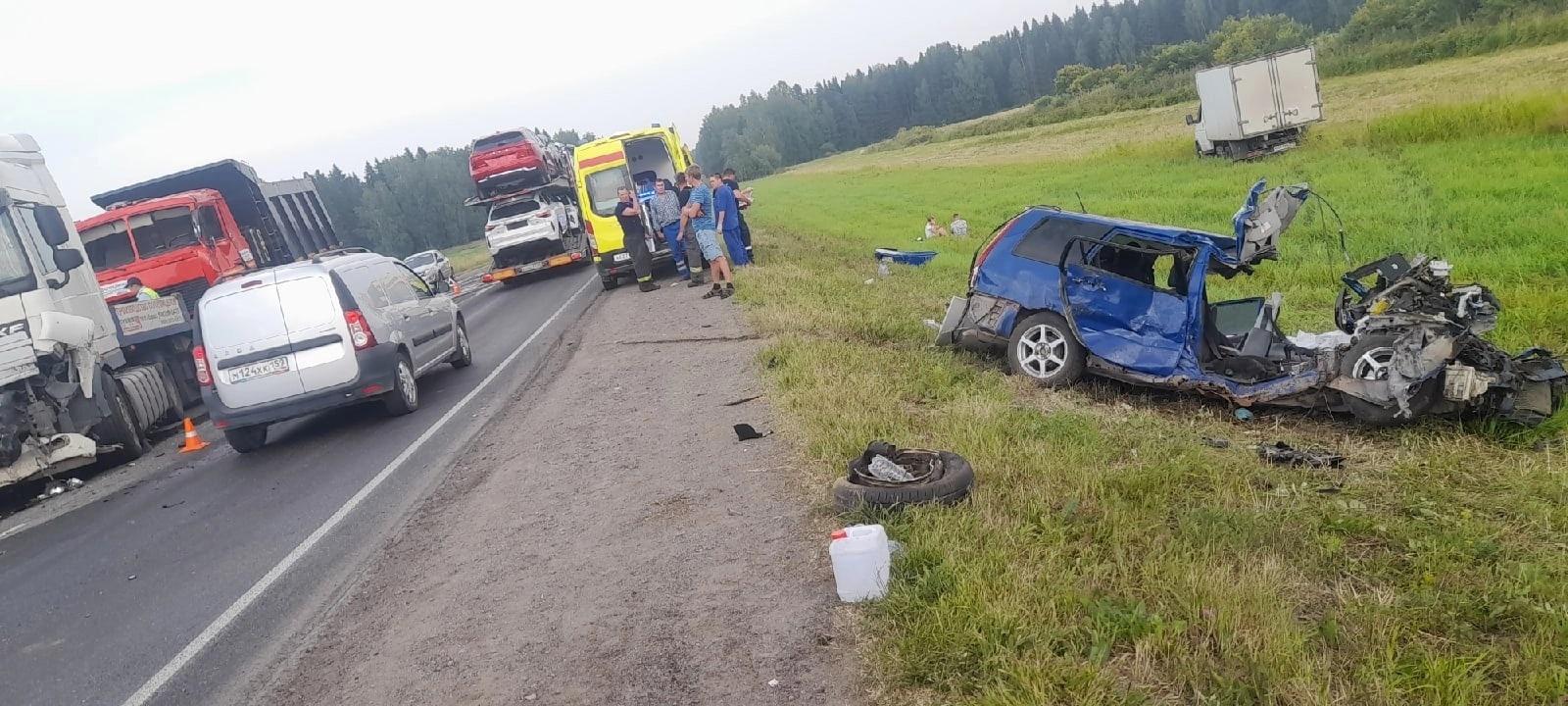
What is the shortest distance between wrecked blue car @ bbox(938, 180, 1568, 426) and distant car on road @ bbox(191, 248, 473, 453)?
542 centimetres

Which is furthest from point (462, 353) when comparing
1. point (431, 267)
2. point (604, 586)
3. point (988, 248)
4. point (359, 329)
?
point (431, 267)

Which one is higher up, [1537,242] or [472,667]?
[472,667]

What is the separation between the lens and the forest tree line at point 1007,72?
9561 centimetres

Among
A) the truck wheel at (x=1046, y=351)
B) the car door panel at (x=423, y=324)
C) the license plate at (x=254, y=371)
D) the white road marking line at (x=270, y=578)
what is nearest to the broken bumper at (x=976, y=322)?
the truck wheel at (x=1046, y=351)

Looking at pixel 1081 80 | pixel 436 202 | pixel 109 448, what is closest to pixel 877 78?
pixel 1081 80

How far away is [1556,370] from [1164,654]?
4222 mm

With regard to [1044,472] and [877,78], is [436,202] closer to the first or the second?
[877,78]

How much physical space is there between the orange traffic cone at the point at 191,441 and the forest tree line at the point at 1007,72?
82.8 m

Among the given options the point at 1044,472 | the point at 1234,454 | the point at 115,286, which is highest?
the point at 115,286

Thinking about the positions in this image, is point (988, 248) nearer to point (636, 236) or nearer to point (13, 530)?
point (13, 530)

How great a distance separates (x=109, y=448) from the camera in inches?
398

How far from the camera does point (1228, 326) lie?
26.6 ft

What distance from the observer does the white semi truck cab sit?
9125mm

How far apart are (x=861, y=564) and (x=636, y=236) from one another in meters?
13.3
